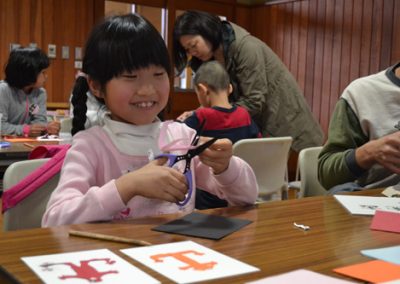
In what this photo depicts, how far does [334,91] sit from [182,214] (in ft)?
16.2

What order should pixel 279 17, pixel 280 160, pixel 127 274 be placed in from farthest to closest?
pixel 279 17
pixel 280 160
pixel 127 274

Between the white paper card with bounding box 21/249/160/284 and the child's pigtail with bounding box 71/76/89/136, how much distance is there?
757 mm

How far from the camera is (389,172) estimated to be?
5.50 feet

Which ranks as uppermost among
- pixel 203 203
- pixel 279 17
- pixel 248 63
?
pixel 279 17

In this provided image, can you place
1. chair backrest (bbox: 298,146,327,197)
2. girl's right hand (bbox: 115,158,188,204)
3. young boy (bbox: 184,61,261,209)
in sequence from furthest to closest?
young boy (bbox: 184,61,261,209) → chair backrest (bbox: 298,146,327,197) → girl's right hand (bbox: 115,158,188,204)

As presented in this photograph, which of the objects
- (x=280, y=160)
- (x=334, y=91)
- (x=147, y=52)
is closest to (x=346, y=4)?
(x=334, y=91)

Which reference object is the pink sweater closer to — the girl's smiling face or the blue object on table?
the girl's smiling face

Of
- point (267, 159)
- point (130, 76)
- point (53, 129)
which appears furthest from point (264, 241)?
point (53, 129)

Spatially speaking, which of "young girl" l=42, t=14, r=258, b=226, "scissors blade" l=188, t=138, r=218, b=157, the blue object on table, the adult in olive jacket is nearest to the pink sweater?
"young girl" l=42, t=14, r=258, b=226

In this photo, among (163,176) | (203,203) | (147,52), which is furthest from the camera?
(203,203)

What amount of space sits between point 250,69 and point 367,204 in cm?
207

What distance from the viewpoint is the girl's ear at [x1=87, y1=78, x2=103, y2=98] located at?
139 cm

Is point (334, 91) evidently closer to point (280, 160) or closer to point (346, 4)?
point (346, 4)

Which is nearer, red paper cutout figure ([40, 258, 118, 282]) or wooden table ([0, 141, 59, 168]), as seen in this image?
red paper cutout figure ([40, 258, 118, 282])
